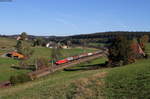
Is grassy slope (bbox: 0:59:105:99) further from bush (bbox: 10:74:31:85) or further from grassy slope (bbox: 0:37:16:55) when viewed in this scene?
grassy slope (bbox: 0:37:16:55)

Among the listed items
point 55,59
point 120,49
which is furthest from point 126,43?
point 55,59

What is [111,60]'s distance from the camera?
46750 mm

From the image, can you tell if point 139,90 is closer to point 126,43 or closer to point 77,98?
point 77,98

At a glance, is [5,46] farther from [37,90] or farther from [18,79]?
[37,90]

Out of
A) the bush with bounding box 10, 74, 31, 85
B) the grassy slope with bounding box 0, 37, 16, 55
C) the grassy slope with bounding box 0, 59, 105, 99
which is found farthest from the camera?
the grassy slope with bounding box 0, 37, 16, 55

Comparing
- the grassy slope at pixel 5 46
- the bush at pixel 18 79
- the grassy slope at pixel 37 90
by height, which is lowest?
the grassy slope at pixel 5 46

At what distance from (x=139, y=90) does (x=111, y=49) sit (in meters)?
34.8

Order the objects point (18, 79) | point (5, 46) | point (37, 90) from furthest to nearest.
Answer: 1. point (5, 46)
2. point (18, 79)
3. point (37, 90)

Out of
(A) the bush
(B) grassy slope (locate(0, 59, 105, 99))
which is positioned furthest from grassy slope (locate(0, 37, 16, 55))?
(B) grassy slope (locate(0, 59, 105, 99))

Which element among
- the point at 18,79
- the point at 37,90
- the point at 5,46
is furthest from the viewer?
the point at 5,46

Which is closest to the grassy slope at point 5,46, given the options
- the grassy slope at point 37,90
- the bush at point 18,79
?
the bush at point 18,79

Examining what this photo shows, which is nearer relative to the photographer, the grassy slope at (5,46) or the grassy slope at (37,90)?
the grassy slope at (37,90)

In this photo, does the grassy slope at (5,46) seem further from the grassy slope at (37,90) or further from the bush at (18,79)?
the grassy slope at (37,90)

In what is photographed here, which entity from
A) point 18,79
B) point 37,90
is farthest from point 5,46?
point 37,90
